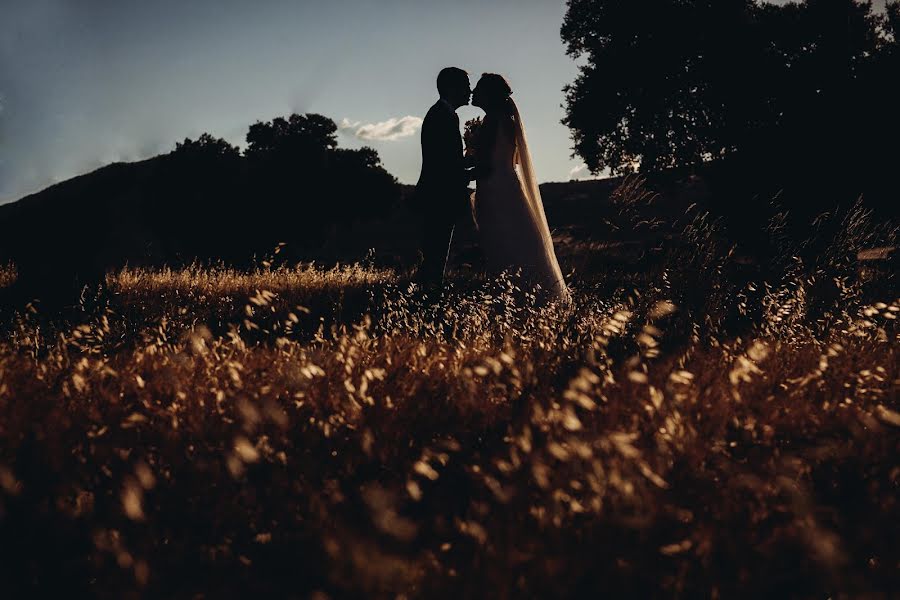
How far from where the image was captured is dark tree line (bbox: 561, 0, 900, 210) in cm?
1750

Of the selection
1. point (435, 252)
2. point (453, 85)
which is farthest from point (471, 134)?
point (435, 252)

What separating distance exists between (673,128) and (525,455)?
19750mm

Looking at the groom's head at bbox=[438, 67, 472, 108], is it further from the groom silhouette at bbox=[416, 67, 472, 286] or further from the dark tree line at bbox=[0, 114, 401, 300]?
the dark tree line at bbox=[0, 114, 401, 300]

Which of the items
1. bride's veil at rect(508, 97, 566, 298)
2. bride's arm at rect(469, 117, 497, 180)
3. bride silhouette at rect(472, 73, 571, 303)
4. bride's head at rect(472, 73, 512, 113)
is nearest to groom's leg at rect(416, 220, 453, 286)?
bride silhouette at rect(472, 73, 571, 303)

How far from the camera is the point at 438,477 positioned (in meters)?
2.09

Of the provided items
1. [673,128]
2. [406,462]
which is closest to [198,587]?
[406,462]

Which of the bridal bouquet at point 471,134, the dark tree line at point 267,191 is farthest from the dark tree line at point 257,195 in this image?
the bridal bouquet at point 471,134

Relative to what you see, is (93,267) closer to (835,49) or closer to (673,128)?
(673,128)

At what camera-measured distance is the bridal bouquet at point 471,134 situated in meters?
6.54

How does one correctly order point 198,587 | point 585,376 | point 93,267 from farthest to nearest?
point 93,267, point 585,376, point 198,587

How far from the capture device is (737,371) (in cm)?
254

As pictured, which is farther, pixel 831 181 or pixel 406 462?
pixel 831 181

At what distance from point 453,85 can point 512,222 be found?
1689mm

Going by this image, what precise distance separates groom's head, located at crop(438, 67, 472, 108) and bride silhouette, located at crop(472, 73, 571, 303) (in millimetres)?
217
